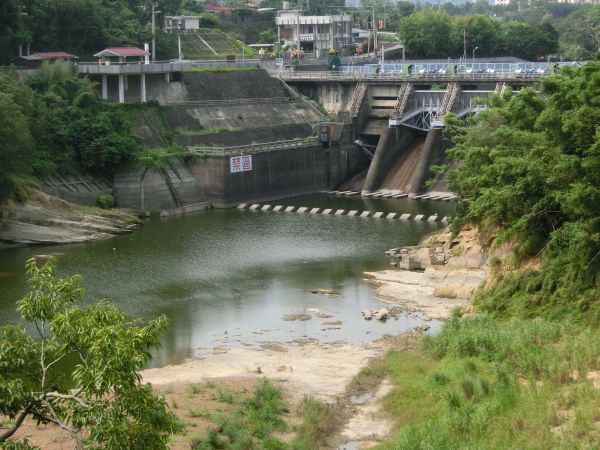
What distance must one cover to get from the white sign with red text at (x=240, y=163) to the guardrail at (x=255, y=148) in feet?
1.77

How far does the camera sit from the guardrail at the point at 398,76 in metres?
77.3

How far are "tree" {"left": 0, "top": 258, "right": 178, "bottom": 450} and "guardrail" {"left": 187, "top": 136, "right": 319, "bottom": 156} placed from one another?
52.6 m

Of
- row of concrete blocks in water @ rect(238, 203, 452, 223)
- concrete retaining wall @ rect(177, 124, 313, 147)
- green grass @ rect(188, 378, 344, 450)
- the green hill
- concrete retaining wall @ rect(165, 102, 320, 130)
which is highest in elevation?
the green hill

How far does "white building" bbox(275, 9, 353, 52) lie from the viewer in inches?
4744

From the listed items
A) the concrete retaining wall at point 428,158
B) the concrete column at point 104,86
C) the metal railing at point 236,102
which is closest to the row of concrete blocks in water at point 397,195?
the concrete retaining wall at point 428,158

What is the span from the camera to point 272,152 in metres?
76.6

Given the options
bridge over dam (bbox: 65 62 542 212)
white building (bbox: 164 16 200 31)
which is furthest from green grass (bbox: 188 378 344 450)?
white building (bbox: 164 16 200 31)

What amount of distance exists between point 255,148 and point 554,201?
124 ft

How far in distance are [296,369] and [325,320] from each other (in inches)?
290

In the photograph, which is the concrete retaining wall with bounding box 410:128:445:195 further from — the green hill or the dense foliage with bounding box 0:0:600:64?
the green hill

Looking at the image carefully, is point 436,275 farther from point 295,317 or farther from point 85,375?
point 85,375

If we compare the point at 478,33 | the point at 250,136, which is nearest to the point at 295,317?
the point at 250,136

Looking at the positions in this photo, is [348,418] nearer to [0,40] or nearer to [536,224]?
[536,224]

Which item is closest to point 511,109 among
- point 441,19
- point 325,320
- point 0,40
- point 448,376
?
point 325,320
